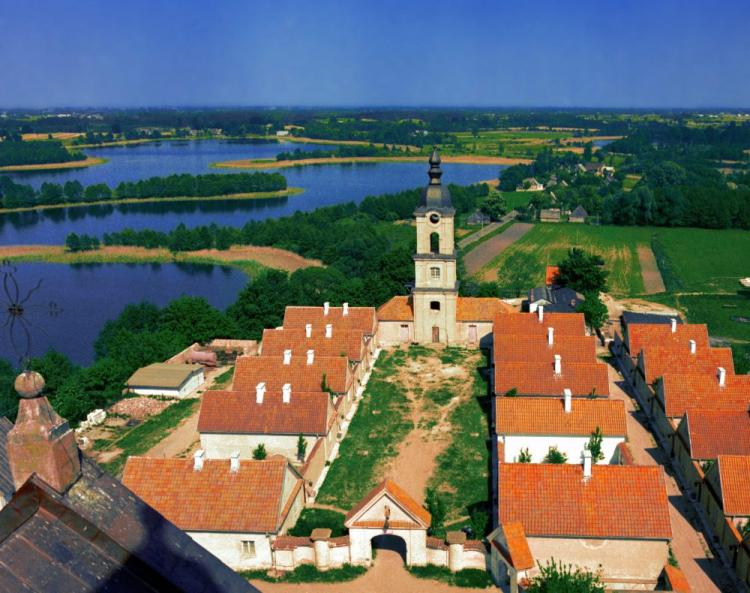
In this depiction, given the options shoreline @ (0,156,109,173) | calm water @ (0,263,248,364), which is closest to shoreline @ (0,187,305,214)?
calm water @ (0,263,248,364)

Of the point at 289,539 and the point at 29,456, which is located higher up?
the point at 29,456

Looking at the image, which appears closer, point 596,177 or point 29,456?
point 29,456

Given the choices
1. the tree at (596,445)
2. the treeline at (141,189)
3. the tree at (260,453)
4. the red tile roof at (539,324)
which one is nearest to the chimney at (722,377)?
the tree at (596,445)

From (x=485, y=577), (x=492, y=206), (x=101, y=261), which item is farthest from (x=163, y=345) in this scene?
(x=492, y=206)

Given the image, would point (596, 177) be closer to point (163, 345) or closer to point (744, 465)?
point (163, 345)

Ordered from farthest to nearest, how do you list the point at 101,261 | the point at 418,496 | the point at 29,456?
1. the point at 101,261
2. the point at 418,496
3. the point at 29,456

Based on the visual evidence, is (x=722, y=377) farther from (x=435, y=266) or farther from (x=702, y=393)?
(x=435, y=266)

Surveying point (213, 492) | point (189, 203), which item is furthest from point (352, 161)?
point (213, 492)
